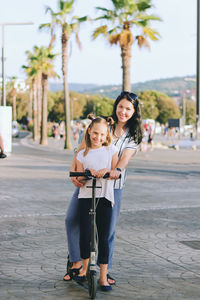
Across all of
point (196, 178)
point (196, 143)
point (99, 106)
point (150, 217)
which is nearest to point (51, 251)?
point (150, 217)

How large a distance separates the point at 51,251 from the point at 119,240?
3.26 ft

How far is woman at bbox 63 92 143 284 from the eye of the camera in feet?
15.6

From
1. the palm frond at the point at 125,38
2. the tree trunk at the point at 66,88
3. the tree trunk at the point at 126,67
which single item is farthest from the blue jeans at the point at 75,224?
the tree trunk at the point at 66,88

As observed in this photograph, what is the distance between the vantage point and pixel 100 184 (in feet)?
15.1

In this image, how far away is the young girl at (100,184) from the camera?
4547 mm

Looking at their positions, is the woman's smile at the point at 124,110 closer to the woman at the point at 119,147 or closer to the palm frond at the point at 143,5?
the woman at the point at 119,147

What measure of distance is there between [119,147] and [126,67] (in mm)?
24517

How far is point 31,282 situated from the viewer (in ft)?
16.1

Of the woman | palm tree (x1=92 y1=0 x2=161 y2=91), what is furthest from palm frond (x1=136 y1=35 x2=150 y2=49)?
→ the woman

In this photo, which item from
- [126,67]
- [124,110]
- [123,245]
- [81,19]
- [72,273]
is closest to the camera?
[124,110]

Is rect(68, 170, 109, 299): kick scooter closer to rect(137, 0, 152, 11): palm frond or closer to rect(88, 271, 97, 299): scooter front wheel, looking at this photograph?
rect(88, 271, 97, 299): scooter front wheel

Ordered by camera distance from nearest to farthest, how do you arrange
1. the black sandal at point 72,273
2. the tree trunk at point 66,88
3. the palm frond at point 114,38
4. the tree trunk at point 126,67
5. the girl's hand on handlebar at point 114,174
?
the girl's hand on handlebar at point 114,174, the black sandal at point 72,273, the tree trunk at point 126,67, the palm frond at point 114,38, the tree trunk at point 66,88

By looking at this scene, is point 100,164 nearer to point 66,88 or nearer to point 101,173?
point 101,173

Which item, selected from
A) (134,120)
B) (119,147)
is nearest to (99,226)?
(119,147)
